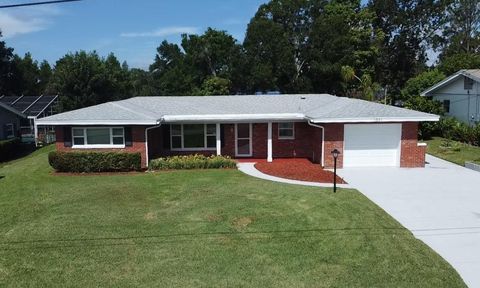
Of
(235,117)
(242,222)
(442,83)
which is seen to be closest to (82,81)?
(235,117)

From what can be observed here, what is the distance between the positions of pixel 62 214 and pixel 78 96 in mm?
36295

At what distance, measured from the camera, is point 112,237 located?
425 inches

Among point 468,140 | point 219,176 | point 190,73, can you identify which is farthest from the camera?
point 190,73

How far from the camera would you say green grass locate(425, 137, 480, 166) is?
21656 mm

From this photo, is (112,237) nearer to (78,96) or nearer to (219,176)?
(219,176)

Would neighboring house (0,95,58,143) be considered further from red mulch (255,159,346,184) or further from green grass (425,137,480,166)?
green grass (425,137,480,166)

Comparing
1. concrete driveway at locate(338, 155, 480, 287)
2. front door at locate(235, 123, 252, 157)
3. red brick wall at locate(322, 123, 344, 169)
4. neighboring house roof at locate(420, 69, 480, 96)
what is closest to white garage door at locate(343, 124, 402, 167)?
red brick wall at locate(322, 123, 344, 169)

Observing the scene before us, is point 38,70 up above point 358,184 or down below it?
above

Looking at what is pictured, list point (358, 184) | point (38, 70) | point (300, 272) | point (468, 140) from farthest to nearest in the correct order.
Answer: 1. point (38, 70)
2. point (468, 140)
3. point (358, 184)
4. point (300, 272)

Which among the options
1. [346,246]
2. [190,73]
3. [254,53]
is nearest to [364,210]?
[346,246]

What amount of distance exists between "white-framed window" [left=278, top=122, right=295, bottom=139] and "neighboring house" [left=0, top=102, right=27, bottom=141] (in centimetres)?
2137

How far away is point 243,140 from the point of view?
77.2 feet

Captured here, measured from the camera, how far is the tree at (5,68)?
2333 inches

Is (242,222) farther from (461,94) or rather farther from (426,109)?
(461,94)
